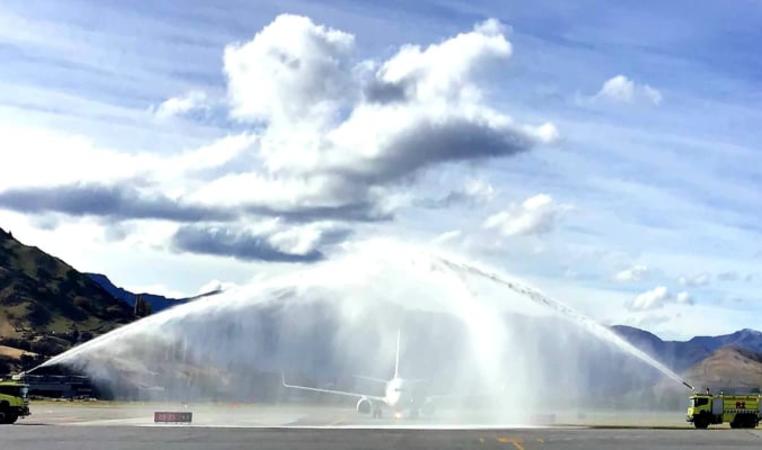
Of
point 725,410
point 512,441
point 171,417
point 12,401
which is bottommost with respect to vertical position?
point 171,417

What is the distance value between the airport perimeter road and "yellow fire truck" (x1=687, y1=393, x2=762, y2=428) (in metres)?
6.58

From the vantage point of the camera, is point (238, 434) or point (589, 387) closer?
point (238, 434)

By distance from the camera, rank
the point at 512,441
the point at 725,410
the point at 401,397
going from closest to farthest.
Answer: the point at 512,441
the point at 725,410
the point at 401,397

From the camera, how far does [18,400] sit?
92.0m

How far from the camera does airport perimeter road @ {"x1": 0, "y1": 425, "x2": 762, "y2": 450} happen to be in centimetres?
6481

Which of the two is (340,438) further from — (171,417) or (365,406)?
(365,406)

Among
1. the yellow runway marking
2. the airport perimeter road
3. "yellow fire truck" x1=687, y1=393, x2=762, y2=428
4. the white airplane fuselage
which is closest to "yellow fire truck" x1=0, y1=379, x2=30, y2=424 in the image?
the airport perimeter road

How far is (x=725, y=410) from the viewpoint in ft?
317

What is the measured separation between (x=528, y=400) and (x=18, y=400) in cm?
6248

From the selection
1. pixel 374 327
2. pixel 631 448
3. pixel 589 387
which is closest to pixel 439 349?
pixel 374 327

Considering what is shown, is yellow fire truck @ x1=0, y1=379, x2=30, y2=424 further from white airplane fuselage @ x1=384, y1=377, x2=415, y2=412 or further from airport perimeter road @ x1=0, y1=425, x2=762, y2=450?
white airplane fuselage @ x1=384, y1=377, x2=415, y2=412

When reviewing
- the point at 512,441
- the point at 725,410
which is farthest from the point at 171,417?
the point at 725,410

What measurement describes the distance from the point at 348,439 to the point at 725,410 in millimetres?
45133

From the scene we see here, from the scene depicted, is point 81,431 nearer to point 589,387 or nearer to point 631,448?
point 631,448
